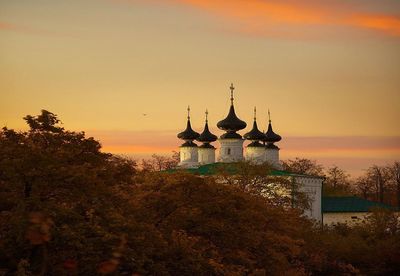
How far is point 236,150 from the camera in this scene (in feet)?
282

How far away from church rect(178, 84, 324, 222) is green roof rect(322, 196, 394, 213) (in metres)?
2.78

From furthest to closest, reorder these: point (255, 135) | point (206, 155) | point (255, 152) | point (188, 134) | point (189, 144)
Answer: point (189, 144) < point (188, 134) < point (206, 155) < point (255, 135) < point (255, 152)

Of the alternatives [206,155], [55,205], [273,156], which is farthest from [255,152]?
[55,205]

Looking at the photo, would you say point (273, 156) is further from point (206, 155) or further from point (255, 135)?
point (206, 155)

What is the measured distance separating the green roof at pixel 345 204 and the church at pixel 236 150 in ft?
9.11

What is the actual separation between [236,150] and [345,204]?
1328cm

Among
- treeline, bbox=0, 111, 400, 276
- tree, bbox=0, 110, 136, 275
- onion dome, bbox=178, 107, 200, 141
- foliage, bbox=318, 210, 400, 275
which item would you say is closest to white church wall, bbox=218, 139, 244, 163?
onion dome, bbox=178, 107, 200, 141

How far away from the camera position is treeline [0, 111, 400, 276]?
70.7 ft

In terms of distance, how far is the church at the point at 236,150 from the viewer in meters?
82.9

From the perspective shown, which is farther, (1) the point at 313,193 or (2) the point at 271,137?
(2) the point at 271,137

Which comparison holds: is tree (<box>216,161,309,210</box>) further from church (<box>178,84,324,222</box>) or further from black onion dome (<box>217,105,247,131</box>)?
black onion dome (<box>217,105,247,131</box>)

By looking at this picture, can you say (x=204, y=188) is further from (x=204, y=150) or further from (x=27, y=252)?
(x=204, y=150)

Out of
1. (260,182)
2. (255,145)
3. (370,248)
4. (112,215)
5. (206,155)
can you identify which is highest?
(255,145)

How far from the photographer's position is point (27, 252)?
21797 millimetres
